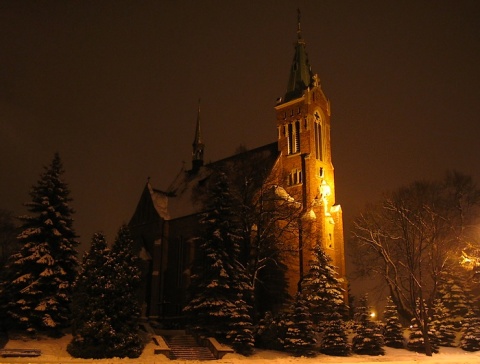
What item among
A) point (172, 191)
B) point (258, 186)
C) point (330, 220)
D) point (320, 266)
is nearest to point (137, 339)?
point (258, 186)

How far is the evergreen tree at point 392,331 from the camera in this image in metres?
31.5

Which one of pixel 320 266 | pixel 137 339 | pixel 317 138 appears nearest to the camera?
pixel 137 339

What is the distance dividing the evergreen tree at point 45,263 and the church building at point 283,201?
11.1 m

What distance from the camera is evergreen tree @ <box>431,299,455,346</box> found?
3488 centimetres

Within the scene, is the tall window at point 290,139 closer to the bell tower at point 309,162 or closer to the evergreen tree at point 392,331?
the bell tower at point 309,162

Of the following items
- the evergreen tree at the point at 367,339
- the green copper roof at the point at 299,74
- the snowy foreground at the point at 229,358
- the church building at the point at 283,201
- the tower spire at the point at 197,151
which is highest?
the green copper roof at the point at 299,74

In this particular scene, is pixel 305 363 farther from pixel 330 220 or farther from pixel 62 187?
pixel 330 220

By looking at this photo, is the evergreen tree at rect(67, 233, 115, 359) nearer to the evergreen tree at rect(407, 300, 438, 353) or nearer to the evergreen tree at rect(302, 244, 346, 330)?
the evergreen tree at rect(302, 244, 346, 330)

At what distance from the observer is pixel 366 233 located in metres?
28.9

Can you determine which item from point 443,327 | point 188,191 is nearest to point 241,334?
point 443,327

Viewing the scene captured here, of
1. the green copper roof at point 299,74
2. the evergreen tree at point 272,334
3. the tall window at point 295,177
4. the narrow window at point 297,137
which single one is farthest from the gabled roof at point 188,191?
the evergreen tree at point 272,334

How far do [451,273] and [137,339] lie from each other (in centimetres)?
2745

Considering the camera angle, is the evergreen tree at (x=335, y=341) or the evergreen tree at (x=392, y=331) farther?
the evergreen tree at (x=392, y=331)

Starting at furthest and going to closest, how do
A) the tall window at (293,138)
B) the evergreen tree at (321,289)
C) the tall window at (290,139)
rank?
the tall window at (290,139) < the tall window at (293,138) < the evergreen tree at (321,289)
